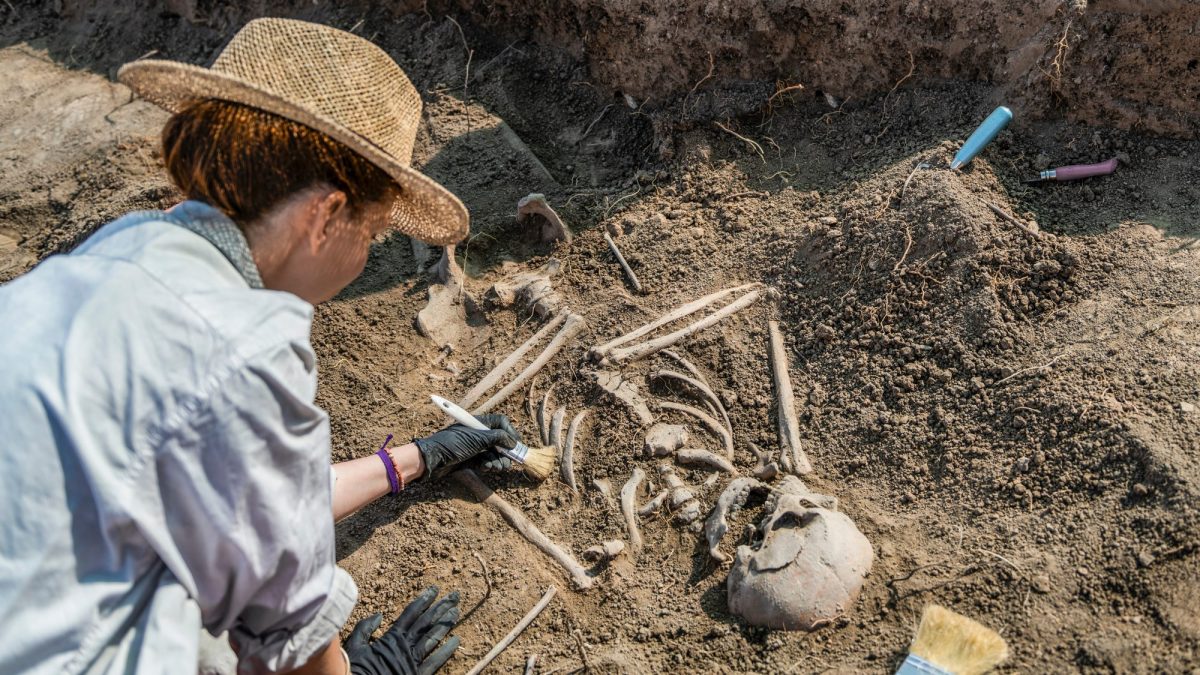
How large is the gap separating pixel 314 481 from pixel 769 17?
3.33 meters

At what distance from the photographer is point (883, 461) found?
11.4ft

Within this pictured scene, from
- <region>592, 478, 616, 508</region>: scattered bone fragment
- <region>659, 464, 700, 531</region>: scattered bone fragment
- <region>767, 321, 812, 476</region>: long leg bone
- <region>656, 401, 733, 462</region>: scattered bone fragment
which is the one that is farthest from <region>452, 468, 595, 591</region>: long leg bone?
<region>767, 321, 812, 476</region>: long leg bone

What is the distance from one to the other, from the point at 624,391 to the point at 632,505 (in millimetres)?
521

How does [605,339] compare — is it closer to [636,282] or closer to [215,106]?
→ [636,282]

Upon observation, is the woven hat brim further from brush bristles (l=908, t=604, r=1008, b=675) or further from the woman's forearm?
brush bristles (l=908, t=604, r=1008, b=675)

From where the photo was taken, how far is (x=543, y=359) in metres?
4.14

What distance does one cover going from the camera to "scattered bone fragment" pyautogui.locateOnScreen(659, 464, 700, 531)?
348 centimetres

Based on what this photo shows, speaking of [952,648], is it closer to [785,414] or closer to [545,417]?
[785,414]

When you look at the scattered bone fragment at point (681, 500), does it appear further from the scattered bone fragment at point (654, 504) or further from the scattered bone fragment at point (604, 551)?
the scattered bone fragment at point (604, 551)

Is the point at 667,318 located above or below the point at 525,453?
above

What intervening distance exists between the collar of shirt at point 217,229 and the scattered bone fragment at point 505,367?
6.57 feet

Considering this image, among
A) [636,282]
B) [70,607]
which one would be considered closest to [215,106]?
[70,607]

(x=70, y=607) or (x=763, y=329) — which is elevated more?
(x=70, y=607)

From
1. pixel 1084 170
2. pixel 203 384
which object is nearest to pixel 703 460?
pixel 1084 170
